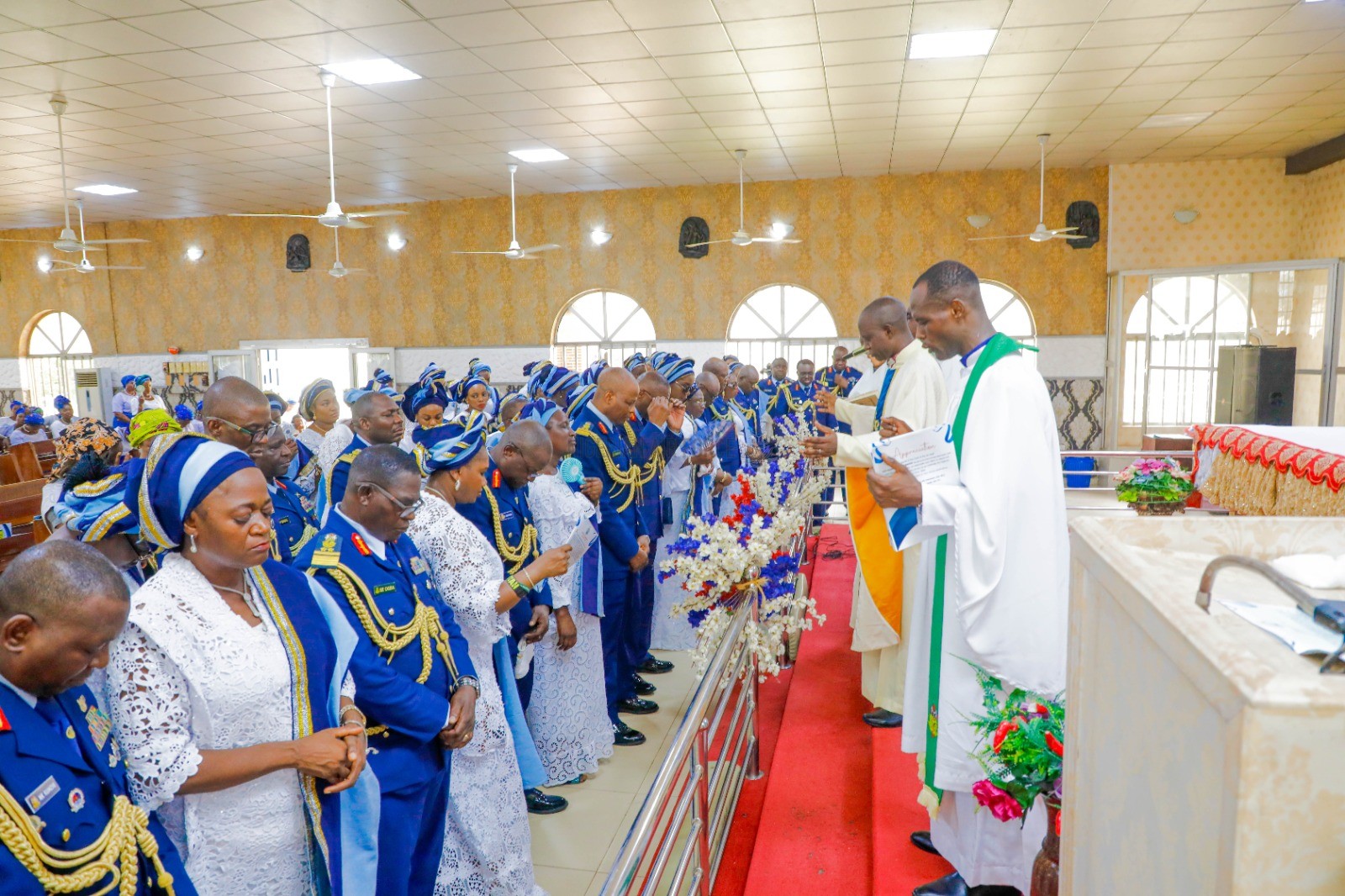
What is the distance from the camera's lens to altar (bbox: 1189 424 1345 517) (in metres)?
4.64

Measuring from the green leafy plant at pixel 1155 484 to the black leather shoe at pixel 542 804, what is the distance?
480 cm

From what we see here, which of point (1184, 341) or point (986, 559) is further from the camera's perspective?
point (1184, 341)

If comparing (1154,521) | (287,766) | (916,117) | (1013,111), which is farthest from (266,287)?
(1154,521)

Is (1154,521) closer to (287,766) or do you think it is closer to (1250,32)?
(287,766)

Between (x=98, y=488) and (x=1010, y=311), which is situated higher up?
(x=1010, y=311)

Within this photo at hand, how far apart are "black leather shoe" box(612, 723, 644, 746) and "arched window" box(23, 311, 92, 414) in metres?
18.5

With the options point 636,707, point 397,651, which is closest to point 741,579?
point 636,707

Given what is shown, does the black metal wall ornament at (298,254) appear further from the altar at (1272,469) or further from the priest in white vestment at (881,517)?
the altar at (1272,469)

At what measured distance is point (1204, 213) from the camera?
13.2 metres

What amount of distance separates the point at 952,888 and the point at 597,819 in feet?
5.62

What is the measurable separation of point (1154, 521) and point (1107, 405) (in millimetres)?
14362

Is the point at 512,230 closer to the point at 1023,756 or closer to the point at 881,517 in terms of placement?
the point at 881,517

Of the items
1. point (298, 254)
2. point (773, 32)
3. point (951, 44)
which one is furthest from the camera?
point (298, 254)

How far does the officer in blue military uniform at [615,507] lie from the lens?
4.70 m
